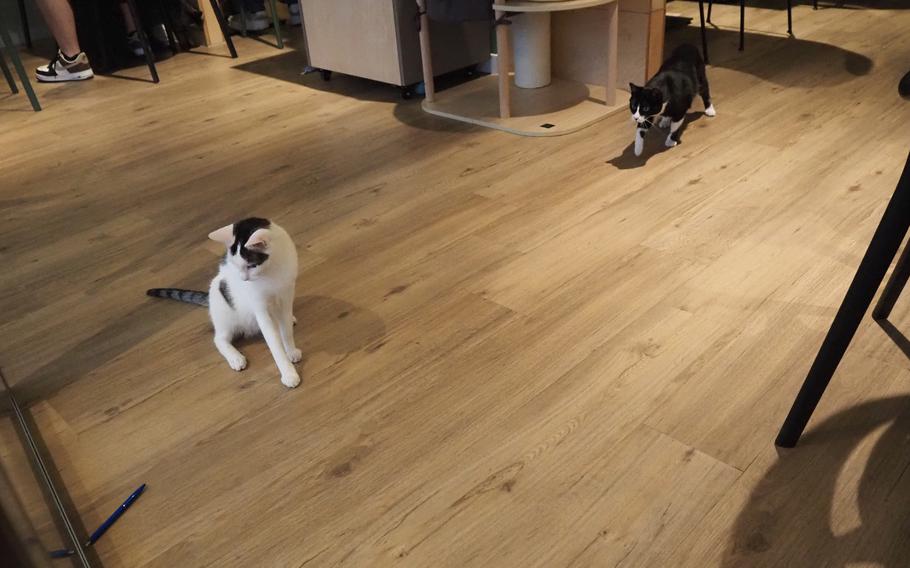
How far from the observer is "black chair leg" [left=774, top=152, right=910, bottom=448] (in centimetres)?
102

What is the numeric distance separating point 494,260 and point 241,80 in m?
2.43

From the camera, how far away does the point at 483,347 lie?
162cm

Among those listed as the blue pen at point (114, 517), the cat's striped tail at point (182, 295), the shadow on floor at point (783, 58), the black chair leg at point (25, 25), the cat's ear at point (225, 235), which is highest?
the cat's ear at point (225, 235)

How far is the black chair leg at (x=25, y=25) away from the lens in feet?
14.7

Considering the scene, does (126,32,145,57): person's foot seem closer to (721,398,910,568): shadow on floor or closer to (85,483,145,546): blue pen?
(85,483,145,546): blue pen

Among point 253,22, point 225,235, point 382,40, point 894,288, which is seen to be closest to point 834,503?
point 894,288

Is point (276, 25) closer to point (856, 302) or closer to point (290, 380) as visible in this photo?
point (290, 380)

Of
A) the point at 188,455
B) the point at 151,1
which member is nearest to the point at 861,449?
the point at 188,455

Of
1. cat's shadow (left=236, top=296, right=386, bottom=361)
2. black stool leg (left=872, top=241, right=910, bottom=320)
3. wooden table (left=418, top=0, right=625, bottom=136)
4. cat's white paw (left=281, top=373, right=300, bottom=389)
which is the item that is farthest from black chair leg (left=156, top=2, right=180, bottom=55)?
black stool leg (left=872, top=241, right=910, bottom=320)

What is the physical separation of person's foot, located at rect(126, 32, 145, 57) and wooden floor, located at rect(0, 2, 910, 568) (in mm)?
1502

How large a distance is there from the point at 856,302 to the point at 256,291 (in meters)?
1.08

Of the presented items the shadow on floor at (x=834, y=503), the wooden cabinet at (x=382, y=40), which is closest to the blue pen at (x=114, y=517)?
the shadow on floor at (x=834, y=503)

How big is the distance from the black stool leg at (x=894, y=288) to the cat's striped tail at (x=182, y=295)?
1.58 metres

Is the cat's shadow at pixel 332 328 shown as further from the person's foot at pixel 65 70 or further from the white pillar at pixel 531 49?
the person's foot at pixel 65 70
